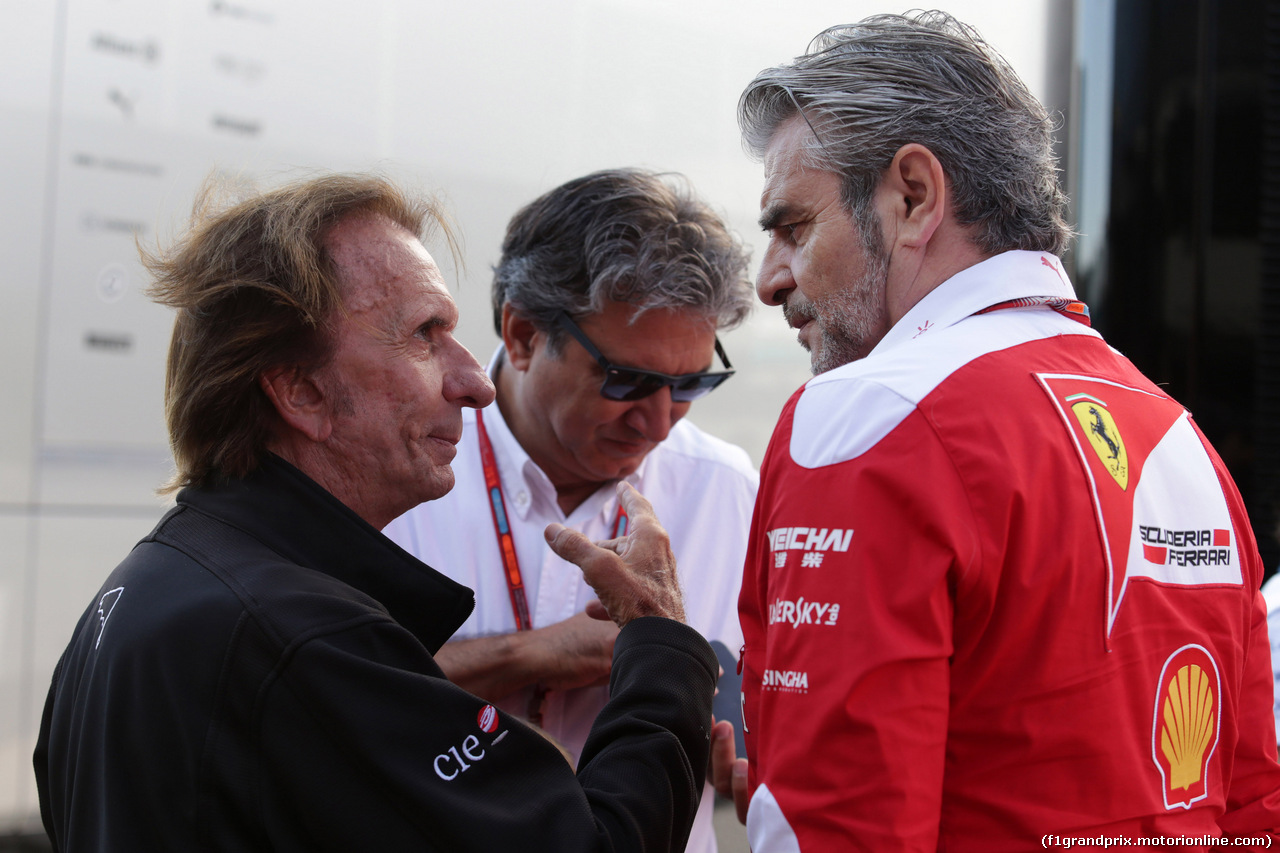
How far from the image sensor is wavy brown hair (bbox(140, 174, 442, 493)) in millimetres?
1470

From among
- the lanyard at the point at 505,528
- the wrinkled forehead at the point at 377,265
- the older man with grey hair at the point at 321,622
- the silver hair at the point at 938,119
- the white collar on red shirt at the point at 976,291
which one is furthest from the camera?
the lanyard at the point at 505,528

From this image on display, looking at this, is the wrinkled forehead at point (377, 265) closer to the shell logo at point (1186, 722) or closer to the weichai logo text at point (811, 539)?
the weichai logo text at point (811, 539)

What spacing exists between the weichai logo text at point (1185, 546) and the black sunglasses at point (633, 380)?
1.24 m

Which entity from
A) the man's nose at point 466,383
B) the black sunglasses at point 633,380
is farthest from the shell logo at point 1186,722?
the black sunglasses at point 633,380

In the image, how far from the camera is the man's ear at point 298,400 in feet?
4.88

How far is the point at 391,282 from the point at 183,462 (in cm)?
42

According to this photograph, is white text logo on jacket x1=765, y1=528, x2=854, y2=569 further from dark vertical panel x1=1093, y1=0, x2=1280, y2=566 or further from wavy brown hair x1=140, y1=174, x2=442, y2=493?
dark vertical panel x1=1093, y1=0, x2=1280, y2=566

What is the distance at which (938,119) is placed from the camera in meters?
1.41

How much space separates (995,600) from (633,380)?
50.2 inches

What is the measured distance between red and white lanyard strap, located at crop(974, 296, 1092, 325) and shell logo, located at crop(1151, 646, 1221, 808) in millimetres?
457

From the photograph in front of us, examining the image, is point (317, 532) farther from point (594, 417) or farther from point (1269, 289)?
point (1269, 289)

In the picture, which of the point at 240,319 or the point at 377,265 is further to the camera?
the point at 377,265

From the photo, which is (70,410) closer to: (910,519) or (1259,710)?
(910,519)

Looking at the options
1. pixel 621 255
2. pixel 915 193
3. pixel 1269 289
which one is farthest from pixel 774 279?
pixel 1269 289
